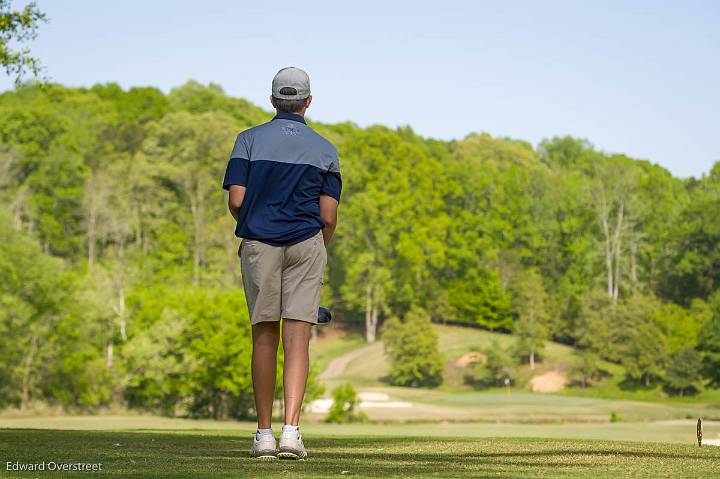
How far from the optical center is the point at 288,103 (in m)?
7.73

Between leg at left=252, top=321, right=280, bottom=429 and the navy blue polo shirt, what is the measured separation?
58 centimetres

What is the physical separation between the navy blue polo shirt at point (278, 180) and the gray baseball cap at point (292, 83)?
230mm

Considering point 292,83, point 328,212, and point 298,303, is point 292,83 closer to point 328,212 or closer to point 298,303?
point 328,212

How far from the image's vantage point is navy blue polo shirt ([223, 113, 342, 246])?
7484 millimetres

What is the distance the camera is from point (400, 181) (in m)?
85.1

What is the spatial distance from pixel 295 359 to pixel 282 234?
0.83m

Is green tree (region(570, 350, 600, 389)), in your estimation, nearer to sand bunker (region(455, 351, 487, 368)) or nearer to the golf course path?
sand bunker (region(455, 351, 487, 368))

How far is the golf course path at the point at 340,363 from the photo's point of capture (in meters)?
77.1

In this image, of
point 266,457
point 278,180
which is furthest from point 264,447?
point 278,180

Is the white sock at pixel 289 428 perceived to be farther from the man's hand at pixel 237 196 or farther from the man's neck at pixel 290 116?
the man's neck at pixel 290 116

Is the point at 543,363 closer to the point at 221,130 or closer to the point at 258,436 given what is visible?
the point at 221,130

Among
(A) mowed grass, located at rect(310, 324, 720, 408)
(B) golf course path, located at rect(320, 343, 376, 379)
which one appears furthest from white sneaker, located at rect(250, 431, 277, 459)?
(B) golf course path, located at rect(320, 343, 376, 379)

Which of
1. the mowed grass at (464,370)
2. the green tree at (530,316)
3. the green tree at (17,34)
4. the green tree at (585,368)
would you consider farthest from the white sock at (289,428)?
the green tree at (530,316)

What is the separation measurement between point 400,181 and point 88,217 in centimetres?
2265
